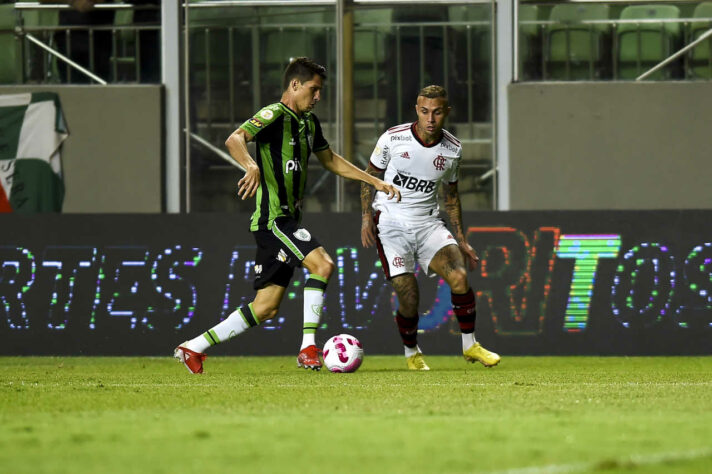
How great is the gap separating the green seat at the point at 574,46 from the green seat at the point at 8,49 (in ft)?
17.6

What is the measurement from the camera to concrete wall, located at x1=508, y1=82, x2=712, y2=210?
13438 millimetres

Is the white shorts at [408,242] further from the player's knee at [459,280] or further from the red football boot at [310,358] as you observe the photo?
the red football boot at [310,358]

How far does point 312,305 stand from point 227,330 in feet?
1.77

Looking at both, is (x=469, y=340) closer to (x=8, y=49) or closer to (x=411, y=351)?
(x=411, y=351)

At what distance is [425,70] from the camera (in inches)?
539

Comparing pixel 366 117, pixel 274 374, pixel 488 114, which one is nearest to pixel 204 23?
pixel 366 117

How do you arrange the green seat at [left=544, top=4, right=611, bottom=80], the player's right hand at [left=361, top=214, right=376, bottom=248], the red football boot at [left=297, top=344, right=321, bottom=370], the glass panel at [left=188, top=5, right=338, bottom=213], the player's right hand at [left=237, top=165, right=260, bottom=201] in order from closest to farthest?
the player's right hand at [left=237, top=165, right=260, bottom=201]
the red football boot at [left=297, top=344, right=321, bottom=370]
the player's right hand at [left=361, top=214, right=376, bottom=248]
the green seat at [left=544, top=4, right=611, bottom=80]
the glass panel at [left=188, top=5, right=338, bottom=213]

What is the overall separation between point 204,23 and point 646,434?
9.98 meters

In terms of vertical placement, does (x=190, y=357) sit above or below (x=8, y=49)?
below

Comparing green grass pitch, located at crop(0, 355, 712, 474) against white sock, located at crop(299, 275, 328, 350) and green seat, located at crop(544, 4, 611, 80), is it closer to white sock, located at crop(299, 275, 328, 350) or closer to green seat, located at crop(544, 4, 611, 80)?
white sock, located at crop(299, 275, 328, 350)

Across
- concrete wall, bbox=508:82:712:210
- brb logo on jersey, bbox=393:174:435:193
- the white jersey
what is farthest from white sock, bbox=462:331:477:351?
concrete wall, bbox=508:82:712:210

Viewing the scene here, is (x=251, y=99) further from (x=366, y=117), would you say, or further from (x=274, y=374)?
(x=274, y=374)

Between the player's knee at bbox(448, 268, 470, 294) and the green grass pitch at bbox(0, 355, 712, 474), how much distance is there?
69cm

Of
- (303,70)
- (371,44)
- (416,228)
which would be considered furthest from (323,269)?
(371,44)
